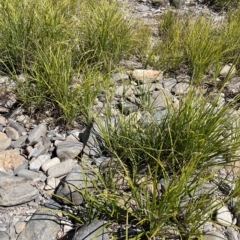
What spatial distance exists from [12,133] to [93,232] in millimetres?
1106

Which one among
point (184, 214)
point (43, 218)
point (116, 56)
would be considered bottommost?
point (43, 218)

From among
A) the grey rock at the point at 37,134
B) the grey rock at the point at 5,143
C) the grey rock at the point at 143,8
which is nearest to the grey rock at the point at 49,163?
the grey rock at the point at 37,134

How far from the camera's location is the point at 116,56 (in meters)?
2.97

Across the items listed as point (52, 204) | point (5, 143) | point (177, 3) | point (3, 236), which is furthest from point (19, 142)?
point (177, 3)

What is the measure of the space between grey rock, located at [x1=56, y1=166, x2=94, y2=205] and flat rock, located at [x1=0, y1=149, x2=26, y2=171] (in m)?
0.41

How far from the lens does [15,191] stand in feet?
6.06

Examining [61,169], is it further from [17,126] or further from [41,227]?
[17,126]

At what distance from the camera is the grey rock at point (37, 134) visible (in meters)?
2.25

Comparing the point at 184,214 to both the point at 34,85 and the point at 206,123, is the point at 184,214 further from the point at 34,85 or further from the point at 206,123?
the point at 34,85

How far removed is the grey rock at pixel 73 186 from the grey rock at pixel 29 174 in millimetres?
226

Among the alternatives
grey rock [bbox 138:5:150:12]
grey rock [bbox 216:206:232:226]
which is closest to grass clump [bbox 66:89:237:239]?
grey rock [bbox 216:206:232:226]

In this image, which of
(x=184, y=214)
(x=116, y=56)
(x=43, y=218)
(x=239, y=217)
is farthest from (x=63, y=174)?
(x=116, y=56)

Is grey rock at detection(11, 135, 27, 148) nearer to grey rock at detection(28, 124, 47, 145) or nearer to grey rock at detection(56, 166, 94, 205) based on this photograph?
grey rock at detection(28, 124, 47, 145)

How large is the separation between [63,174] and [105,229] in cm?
55
